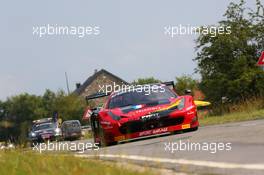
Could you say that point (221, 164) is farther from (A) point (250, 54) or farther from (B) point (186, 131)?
(A) point (250, 54)

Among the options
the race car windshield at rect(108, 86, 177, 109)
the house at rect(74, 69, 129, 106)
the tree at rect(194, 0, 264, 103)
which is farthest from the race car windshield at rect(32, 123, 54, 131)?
the house at rect(74, 69, 129, 106)

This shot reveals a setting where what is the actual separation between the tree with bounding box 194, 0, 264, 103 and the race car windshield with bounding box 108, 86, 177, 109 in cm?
1918

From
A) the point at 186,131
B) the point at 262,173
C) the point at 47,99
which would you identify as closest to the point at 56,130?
the point at 186,131

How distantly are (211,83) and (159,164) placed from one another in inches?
1135

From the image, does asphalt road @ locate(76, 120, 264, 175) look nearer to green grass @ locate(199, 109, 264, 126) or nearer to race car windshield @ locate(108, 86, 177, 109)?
race car windshield @ locate(108, 86, 177, 109)

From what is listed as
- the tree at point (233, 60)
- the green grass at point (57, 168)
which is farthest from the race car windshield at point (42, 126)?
the green grass at point (57, 168)

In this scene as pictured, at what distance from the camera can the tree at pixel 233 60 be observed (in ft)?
120

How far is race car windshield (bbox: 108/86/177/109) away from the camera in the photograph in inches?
666

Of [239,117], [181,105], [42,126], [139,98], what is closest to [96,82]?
[42,126]

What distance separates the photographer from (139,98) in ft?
56.3

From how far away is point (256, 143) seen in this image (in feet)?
36.0

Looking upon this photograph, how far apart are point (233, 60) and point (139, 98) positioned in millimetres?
21548

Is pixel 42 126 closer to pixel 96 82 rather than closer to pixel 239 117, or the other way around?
pixel 239 117

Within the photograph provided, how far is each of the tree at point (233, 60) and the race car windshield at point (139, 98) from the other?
19.2m
